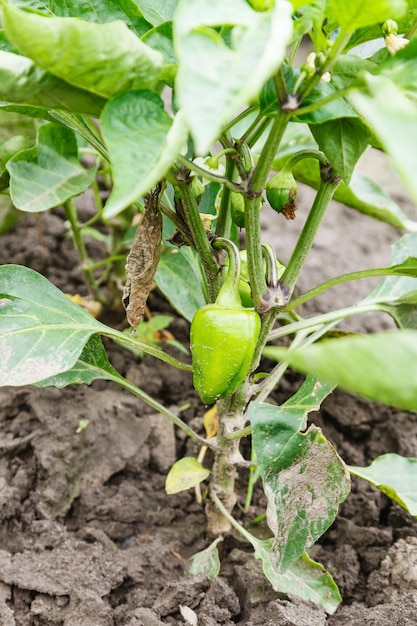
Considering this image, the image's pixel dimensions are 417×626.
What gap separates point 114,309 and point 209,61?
1066 millimetres

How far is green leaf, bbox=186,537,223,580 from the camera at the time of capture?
3.30 ft

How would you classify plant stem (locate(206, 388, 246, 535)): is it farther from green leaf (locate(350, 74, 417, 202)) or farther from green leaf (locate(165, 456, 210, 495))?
green leaf (locate(350, 74, 417, 202))

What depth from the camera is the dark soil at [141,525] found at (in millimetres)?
953

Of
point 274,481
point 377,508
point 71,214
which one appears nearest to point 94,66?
point 274,481

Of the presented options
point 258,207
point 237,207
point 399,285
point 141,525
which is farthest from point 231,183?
point 141,525

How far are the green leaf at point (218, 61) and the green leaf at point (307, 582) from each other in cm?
67

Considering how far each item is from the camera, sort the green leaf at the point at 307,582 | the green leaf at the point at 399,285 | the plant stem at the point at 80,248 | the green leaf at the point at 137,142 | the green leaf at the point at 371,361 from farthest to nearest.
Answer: the plant stem at the point at 80,248 < the green leaf at the point at 399,285 < the green leaf at the point at 307,582 < the green leaf at the point at 137,142 < the green leaf at the point at 371,361

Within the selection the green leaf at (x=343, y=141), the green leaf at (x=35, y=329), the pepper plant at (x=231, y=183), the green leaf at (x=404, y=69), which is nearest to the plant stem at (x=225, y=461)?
the pepper plant at (x=231, y=183)

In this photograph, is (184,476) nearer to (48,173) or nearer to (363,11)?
(48,173)

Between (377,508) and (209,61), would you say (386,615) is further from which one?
(209,61)

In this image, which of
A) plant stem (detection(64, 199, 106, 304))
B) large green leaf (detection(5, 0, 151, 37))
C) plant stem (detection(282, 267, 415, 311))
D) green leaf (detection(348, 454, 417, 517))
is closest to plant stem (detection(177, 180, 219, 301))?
plant stem (detection(282, 267, 415, 311))

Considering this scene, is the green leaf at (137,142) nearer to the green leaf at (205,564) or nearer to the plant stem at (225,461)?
the plant stem at (225,461)

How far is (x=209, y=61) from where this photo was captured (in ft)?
1.62

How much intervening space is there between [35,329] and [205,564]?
44 cm
